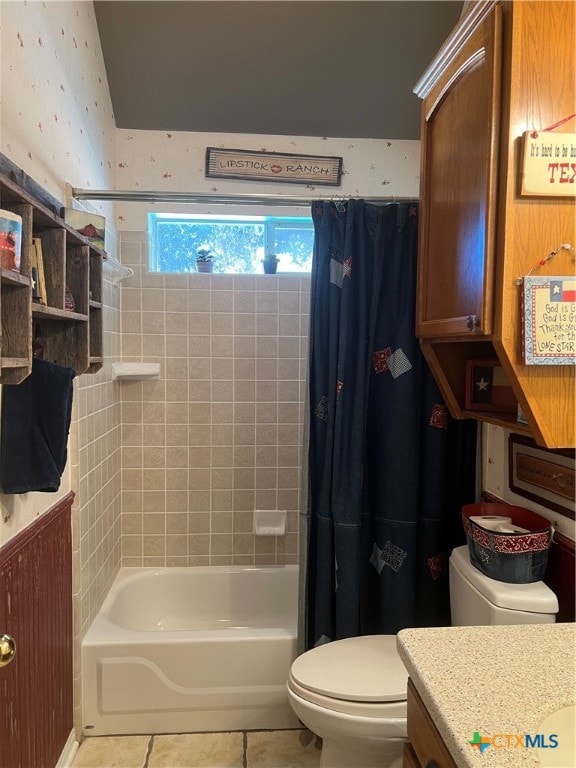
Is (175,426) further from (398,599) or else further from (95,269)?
(398,599)

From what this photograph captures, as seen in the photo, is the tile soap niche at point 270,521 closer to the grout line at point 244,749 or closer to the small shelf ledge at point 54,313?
the grout line at point 244,749

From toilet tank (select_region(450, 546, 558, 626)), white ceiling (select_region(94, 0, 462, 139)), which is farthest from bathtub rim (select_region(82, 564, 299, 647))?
white ceiling (select_region(94, 0, 462, 139))

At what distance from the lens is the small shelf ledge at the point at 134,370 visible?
2.36 m

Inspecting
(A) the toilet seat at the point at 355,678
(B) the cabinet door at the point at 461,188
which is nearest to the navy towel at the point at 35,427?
(A) the toilet seat at the point at 355,678

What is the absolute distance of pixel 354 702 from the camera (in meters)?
1.42

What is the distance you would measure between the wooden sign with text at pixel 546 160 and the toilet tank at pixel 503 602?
3.39ft

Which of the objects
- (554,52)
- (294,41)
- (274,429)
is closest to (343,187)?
(294,41)

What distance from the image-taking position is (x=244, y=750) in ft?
6.16

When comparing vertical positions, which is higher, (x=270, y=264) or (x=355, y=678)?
(x=270, y=264)

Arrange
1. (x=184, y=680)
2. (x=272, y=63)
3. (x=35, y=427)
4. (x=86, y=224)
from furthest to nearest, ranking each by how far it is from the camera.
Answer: (x=272, y=63) < (x=184, y=680) < (x=86, y=224) < (x=35, y=427)

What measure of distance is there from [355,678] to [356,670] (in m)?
0.04

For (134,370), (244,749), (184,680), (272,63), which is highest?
(272,63)

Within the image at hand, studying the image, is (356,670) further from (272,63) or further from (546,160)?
(272,63)

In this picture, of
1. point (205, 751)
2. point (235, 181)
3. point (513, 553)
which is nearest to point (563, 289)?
point (513, 553)
